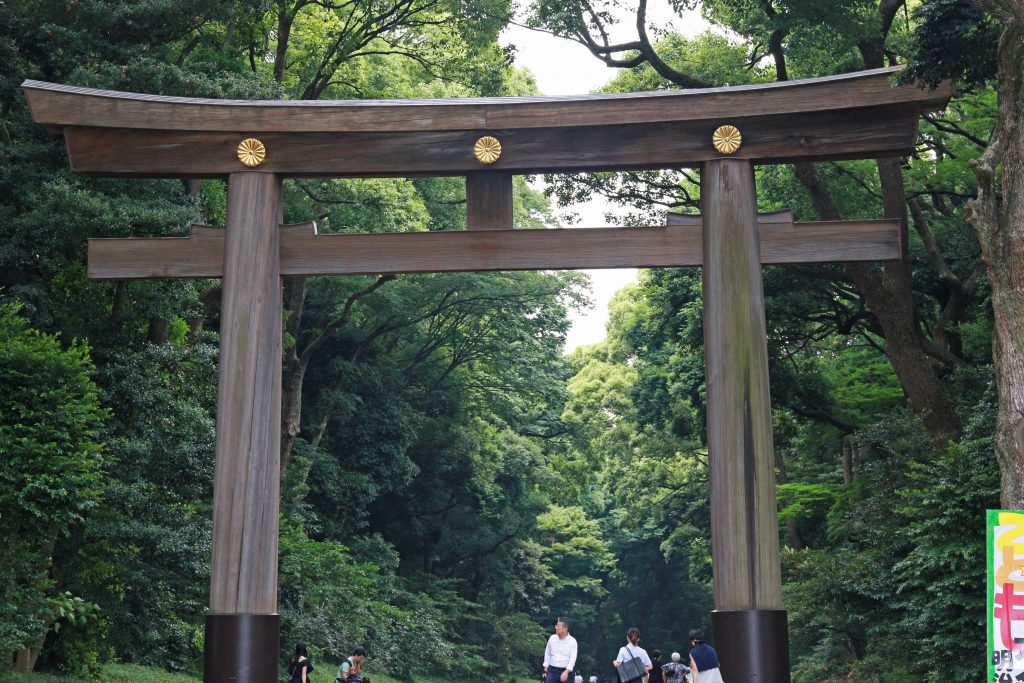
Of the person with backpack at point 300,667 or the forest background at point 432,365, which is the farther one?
the forest background at point 432,365

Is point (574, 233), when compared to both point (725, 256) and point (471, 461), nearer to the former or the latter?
point (725, 256)

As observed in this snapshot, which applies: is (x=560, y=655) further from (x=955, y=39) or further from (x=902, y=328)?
(x=902, y=328)

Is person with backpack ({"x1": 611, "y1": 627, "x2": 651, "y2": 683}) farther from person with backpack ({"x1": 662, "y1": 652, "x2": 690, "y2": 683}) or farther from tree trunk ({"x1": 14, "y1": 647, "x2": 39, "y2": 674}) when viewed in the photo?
tree trunk ({"x1": 14, "y1": 647, "x2": 39, "y2": 674})

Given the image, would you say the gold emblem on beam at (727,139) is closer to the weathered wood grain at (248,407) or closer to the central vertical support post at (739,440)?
the central vertical support post at (739,440)

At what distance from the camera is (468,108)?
32.9 ft

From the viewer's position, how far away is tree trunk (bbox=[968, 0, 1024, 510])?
9930 millimetres

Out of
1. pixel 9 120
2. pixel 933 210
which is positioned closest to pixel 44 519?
pixel 9 120

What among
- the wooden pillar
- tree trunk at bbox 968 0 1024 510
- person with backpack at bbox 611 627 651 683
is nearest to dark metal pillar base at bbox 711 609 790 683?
tree trunk at bbox 968 0 1024 510

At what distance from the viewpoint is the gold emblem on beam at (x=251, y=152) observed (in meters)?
10.2

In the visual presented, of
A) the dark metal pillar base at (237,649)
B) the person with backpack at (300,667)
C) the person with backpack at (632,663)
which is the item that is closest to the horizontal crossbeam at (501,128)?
the dark metal pillar base at (237,649)

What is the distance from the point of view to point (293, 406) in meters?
26.0

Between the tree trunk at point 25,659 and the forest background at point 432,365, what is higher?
the forest background at point 432,365

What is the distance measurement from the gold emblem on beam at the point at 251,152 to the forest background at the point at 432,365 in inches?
187

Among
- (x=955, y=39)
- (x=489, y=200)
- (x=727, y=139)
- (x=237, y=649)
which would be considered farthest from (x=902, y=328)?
(x=237, y=649)
